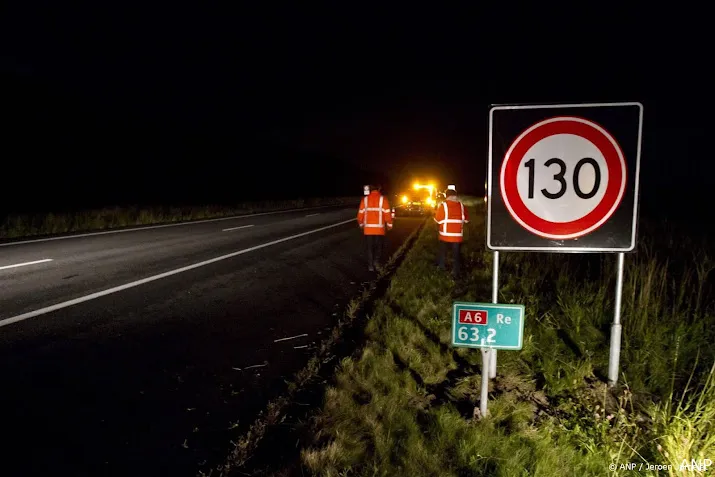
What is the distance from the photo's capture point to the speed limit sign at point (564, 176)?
9.21ft

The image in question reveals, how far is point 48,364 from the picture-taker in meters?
4.40

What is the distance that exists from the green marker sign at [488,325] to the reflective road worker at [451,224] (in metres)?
5.68

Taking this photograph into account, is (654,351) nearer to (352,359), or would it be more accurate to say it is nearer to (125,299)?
(352,359)

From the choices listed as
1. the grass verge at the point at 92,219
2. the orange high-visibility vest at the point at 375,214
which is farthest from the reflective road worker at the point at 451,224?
the grass verge at the point at 92,219

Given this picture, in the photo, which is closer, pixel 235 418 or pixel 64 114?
pixel 235 418

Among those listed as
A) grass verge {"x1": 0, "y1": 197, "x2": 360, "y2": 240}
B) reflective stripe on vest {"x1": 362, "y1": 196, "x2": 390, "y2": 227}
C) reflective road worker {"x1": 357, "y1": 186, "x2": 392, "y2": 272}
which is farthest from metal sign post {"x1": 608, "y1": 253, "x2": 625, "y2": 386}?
grass verge {"x1": 0, "y1": 197, "x2": 360, "y2": 240}

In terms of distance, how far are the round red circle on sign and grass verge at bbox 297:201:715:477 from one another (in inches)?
44.8

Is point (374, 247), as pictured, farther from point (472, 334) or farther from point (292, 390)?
point (472, 334)

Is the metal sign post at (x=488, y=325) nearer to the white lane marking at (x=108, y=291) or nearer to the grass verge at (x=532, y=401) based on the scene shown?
the grass verge at (x=532, y=401)

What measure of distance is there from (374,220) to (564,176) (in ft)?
22.9

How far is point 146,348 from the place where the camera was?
16.0 feet

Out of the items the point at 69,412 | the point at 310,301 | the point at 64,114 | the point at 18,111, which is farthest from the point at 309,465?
the point at 64,114

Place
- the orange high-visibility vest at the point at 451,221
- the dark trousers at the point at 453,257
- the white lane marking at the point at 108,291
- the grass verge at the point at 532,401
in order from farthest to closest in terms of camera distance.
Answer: the orange high-visibility vest at the point at 451,221, the dark trousers at the point at 453,257, the white lane marking at the point at 108,291, the grass verge at the point at 532,401

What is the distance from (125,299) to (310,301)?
8.62 feet
